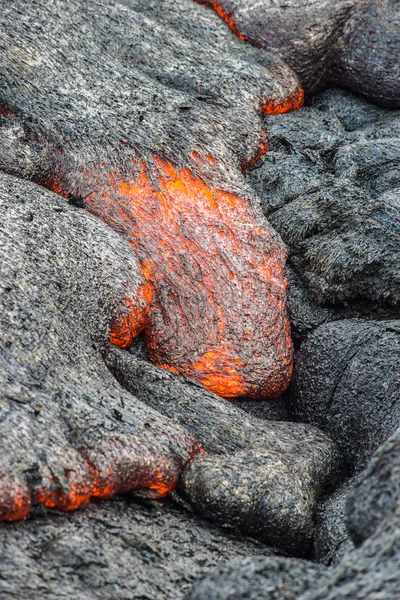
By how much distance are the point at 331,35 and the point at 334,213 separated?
2.58 metres

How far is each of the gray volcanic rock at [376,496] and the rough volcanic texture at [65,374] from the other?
1.42 meters

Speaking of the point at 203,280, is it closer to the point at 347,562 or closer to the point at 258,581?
the point at 258,581

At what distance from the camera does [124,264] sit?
217 inches

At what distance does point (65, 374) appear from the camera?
14.9ft

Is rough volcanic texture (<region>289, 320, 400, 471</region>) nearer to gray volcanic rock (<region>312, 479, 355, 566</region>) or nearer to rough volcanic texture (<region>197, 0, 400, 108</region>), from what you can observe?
gray volcanic rock (<region>312, 479, 355, 566</region>)

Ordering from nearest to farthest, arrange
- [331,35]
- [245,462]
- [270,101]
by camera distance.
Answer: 1. [245,462]
2. [270,101]
3. [331,35]

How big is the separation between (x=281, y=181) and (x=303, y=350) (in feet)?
5.49

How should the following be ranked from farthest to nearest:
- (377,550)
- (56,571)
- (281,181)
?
(281,181), (56,571), (377,550)

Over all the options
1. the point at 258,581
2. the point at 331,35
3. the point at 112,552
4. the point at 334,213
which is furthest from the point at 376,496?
the point at 331,35

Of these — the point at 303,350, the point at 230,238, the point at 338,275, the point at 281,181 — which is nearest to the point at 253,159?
the point at 281,181

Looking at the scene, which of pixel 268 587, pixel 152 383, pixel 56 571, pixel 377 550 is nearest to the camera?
pixel 377 550

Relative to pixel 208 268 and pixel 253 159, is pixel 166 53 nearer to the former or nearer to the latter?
pixel 253 159

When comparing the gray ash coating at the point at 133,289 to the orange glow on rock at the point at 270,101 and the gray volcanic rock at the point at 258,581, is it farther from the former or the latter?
the orange glow on rock at the point at 270,101

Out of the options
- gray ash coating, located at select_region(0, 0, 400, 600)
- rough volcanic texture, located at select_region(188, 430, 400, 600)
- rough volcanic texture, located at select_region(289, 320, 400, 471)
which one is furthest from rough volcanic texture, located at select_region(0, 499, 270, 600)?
rough volcanic texture, located at select_region(289, 320, 400, 471)
